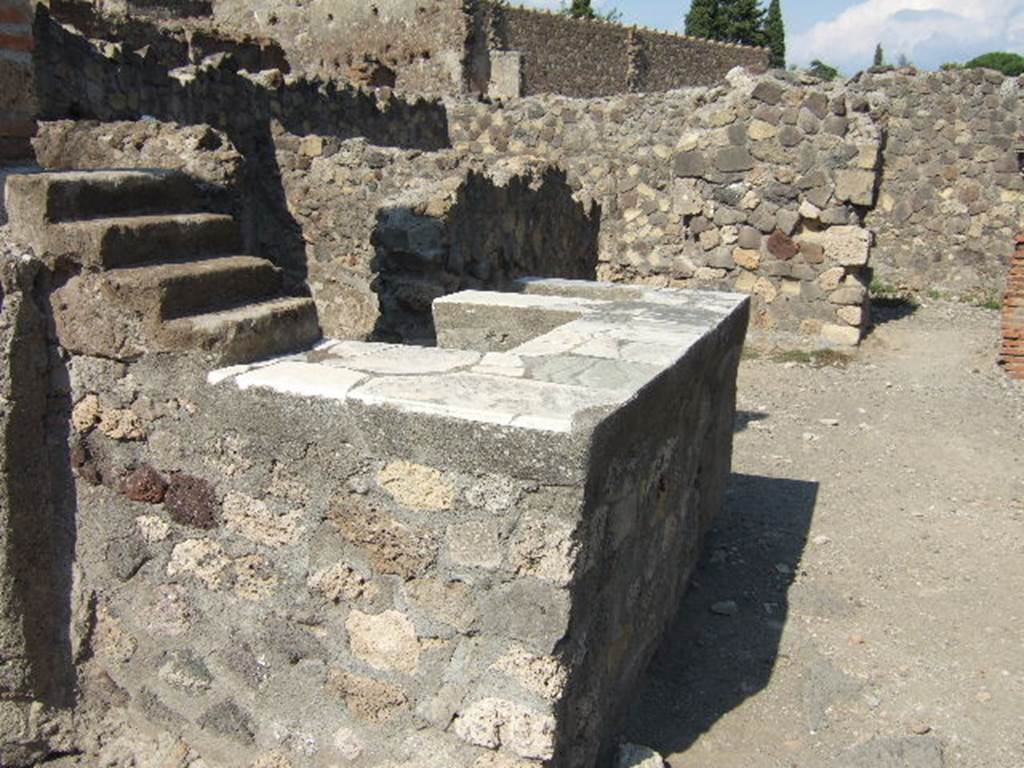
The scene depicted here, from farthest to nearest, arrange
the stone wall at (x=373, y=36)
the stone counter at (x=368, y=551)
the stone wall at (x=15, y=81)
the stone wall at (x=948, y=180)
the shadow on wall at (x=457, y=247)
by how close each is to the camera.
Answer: the stone wall at (x=373, y=36) → the stone wall at (x=948, y=180) → the shadow on wall at (x=457, y=247) → the stone wall at (x=15, y=81) → the stone counter at (x=368, y=551)

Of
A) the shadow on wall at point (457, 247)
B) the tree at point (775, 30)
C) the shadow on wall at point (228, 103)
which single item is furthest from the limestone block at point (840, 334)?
the tree at point (775, 30)

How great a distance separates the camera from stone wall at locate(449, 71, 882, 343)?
26.2 feet

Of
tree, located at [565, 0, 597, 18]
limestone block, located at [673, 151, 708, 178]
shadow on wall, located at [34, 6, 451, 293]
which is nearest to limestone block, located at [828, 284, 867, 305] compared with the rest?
limestone block, located at [673, 151, 708, 178]

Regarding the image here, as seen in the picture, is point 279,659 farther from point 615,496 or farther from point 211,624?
point 615,496

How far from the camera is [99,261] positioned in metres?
2.38

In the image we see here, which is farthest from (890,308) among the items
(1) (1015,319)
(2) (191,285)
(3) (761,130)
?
(2) (191,285)

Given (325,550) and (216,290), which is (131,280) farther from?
(325,550)

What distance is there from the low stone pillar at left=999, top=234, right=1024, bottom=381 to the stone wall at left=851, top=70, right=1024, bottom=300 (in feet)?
13.7

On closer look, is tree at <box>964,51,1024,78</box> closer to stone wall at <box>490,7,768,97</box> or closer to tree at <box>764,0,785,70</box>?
tree at <box>764,0,785,70</box>

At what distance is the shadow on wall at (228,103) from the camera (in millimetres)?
5930

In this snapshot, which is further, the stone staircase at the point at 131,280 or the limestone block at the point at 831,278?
the limestone block at the point at 831,278

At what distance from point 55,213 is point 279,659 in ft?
4.16

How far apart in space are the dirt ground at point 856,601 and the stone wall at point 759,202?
183cm

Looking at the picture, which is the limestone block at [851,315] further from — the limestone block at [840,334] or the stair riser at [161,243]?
the stair riser at [161,243]
